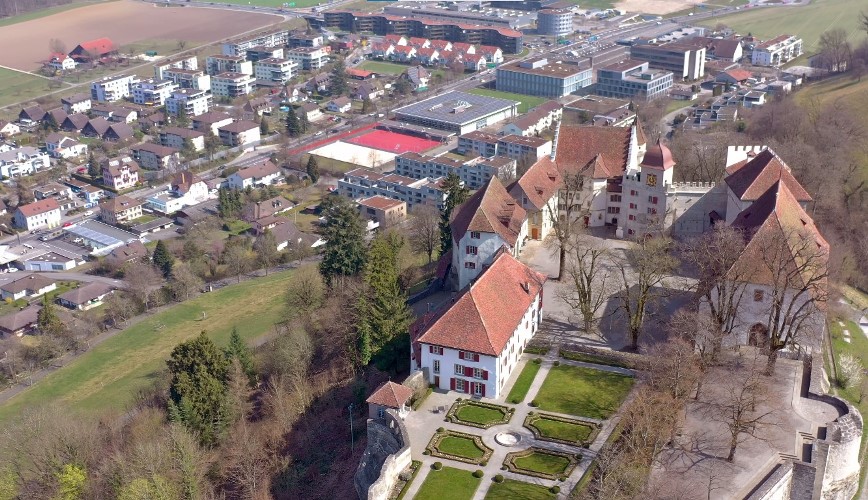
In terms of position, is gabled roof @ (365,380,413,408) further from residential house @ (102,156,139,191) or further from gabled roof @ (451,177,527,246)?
residential house @ (102,156,139,191)

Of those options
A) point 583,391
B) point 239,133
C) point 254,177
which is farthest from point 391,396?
point 239,133

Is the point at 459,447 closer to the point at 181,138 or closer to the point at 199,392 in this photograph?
the point at 199,392

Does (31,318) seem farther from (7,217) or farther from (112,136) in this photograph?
(112,136)

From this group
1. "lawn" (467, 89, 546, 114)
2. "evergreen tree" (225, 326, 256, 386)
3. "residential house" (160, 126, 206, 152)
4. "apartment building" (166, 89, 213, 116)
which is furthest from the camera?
"apartment building" (166, 89, 213, 116)

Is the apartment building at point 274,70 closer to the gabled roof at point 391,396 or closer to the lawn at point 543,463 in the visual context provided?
the gabled roof at point 391,396

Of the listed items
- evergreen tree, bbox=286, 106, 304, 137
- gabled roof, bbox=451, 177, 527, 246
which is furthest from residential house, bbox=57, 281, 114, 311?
evergreen tree, bbox=286, 106, 304, 137

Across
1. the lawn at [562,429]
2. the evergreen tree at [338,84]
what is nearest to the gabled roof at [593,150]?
the lawn at [562,429]
